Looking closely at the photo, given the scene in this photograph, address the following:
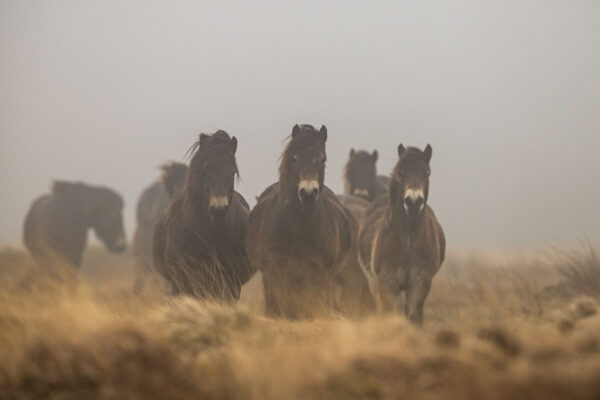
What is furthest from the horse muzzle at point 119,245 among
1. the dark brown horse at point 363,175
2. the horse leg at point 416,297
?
the horse leg at point 416,297

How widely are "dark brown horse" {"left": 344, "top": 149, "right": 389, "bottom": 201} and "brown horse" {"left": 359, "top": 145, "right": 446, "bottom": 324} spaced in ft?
11.4

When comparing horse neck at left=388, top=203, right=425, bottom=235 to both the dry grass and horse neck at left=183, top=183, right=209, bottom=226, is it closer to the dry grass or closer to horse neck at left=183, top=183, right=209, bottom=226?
horse neck at left=183, top=183, right=209, bottom=226

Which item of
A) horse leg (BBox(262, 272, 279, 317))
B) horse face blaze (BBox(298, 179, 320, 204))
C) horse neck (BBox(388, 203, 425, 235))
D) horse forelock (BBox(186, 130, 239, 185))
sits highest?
horse forelock (BBox(186, 130, 239, 185))

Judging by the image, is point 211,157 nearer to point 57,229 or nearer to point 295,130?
point 295,130

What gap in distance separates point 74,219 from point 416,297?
1034 centimetres

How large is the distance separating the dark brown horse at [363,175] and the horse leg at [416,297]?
162 inches

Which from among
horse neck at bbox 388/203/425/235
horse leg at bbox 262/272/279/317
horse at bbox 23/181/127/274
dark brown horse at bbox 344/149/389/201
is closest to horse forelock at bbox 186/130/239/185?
horse leg at bbox 262/272/279/317

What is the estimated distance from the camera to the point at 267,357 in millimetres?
4863

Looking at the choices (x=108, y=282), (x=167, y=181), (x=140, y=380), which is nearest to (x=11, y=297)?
(x=108, y=282)

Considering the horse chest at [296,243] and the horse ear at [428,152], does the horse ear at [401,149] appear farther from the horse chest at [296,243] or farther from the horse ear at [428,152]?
the horse chest at [296,243]

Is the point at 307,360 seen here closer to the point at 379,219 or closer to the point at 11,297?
the point at 11,297

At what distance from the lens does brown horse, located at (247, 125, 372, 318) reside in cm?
762

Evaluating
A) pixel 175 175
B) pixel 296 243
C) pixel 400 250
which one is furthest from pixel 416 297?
pixel 175 175

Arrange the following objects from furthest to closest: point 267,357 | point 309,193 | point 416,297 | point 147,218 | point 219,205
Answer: point 147,218 → point 416,297 → point 219,205 → point 309,193 → point 267,357
